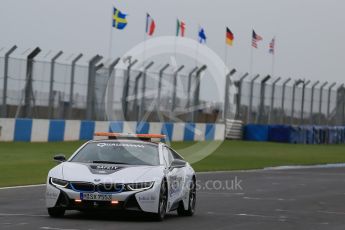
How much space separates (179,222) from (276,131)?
39.8m

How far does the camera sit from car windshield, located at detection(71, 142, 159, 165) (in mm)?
13594

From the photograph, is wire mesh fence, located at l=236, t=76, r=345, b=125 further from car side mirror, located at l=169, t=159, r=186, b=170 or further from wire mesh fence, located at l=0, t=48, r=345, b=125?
car side mirror, located at l=169, t=159, r=186, b=170

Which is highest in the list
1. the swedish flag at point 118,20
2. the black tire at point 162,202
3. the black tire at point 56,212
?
the swedish flag at point 118,20

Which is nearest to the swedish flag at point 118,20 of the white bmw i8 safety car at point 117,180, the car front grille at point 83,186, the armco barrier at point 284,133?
the armco barrier at point 284,133

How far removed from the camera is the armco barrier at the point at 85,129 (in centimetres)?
3384

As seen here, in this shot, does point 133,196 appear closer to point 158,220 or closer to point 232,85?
point 158,220

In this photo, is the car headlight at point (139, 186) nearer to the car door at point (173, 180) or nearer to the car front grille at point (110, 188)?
the car front grille at point (110, 188)

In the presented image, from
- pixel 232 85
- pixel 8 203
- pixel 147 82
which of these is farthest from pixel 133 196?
pixel 232 85

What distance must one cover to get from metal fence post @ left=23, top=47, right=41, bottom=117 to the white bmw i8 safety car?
Result: 21.3 metres

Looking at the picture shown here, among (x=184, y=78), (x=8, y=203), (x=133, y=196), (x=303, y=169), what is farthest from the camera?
(x=184, y=78)

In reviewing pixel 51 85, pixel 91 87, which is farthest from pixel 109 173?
pixel 91 87

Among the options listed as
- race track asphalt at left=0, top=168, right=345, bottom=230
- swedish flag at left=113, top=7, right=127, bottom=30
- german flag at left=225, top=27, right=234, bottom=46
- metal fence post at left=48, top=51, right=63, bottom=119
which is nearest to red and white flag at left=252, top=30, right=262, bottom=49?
german flag at left=225, top=27, right=234, bottom=46

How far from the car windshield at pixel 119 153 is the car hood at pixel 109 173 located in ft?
1.23

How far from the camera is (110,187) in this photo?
41.4 feet
